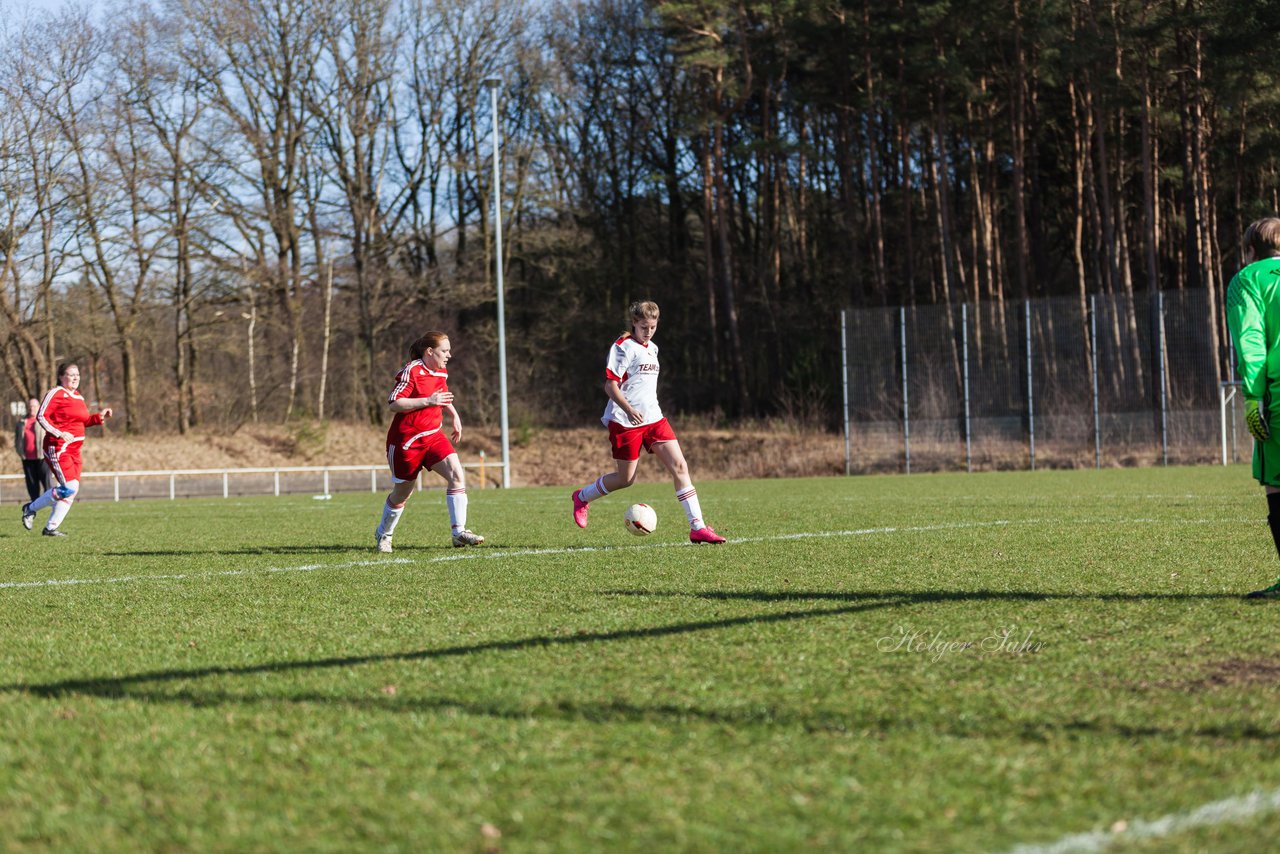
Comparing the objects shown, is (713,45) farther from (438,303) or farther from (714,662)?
(714,662)

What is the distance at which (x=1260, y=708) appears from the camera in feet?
12.6

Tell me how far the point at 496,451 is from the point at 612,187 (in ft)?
39.6

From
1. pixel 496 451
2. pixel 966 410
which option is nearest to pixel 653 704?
pixel 966 410

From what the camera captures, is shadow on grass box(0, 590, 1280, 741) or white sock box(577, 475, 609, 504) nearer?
shadow on grass box(0, 590, 1280, 741)

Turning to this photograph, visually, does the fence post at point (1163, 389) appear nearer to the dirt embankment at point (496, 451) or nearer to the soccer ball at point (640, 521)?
the dirt embankment at point (496, 451)

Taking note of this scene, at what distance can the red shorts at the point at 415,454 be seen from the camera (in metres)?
10.4

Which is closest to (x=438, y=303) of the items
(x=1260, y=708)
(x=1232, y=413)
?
(x=1232, y=413)

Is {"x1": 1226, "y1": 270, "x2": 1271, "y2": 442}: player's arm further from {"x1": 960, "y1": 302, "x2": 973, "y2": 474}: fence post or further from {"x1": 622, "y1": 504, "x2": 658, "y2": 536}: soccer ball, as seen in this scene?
{"x1": 960, "y1": 302, "x2": 973, "y2": 474}: fence post

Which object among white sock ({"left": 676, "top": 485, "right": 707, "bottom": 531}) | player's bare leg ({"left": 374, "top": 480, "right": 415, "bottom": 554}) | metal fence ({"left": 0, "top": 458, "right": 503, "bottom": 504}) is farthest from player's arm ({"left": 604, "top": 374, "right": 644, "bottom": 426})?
metal fence ({"left": 0, "top": 458, "right": 503, "bottom": 504})

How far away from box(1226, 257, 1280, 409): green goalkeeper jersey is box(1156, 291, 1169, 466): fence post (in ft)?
84.2

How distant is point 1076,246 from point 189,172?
26372 millimetres

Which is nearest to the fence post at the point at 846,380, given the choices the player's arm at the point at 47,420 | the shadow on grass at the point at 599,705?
the player's arm at the point at 47,420

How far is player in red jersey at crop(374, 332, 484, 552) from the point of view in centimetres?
1034

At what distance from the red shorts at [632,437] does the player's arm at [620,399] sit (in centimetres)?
10
